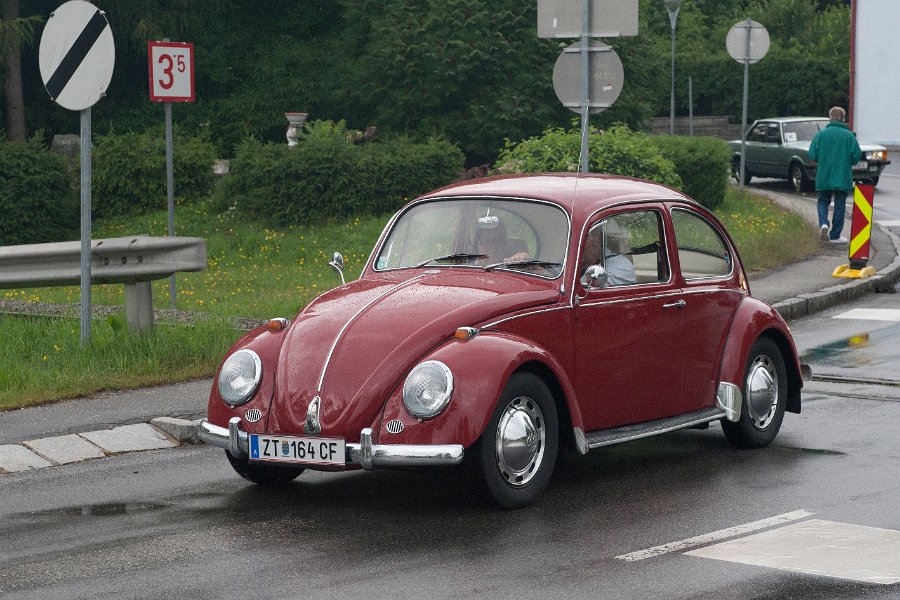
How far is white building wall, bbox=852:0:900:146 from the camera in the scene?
49125 mm

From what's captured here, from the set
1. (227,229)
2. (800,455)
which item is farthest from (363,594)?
(227,229)

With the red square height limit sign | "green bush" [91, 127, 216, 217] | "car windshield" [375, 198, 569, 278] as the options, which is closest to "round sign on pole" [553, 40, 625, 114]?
the red square height limit sign

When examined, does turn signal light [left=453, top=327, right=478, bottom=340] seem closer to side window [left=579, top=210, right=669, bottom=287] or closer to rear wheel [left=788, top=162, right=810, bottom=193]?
side window [left=579, top=210, right=669, bottom=287]

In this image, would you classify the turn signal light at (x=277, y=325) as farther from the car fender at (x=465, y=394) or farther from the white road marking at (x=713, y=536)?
the white road marking at (x=713, y=536)

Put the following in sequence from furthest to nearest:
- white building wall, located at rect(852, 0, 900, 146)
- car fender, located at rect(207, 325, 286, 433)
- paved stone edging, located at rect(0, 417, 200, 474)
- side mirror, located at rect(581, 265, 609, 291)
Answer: white building wall, located at rect(852, 0, 900, 146)
paved stone edging, located at rect(0, 417, 200, 474)
side mirror, located at rect(581, 265, 609, 291)
car fender, located at rect(207, 325, 286, 433)

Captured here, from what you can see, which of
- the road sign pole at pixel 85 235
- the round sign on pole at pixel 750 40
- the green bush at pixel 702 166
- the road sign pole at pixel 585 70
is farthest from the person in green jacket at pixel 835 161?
the road sign pole at pixel 85 235

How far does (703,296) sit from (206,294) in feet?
29.8

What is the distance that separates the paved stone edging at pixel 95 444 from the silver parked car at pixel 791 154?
25.4 m

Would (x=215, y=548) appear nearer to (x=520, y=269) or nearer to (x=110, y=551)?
(x=110, y=551)

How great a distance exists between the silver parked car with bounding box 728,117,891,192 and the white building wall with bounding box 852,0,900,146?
1590cm

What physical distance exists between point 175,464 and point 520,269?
2304 millimetres

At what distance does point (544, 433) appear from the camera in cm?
754

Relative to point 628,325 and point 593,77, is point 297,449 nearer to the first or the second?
point 628,325

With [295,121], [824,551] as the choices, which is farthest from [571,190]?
[295,121]
